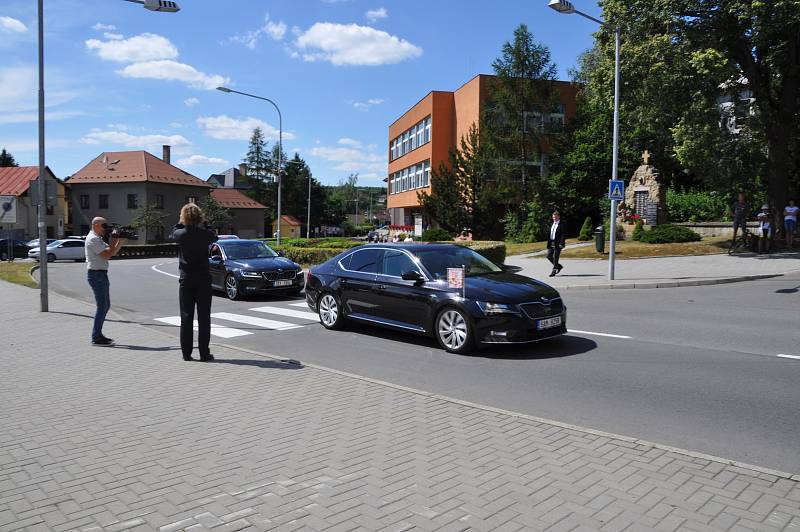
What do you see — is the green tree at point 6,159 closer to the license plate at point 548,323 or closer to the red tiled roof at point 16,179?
the red tiled roof at point 16,179

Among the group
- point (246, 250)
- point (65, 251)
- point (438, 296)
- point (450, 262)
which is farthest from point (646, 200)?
point (65, 251)

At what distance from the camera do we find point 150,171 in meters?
63.7

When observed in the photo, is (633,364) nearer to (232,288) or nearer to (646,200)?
(232,288)

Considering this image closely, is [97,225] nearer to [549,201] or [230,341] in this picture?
[230,341]

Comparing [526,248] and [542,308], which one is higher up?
[526,248]

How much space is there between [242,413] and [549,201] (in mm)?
33975

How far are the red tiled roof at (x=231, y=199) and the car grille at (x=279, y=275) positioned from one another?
223ft

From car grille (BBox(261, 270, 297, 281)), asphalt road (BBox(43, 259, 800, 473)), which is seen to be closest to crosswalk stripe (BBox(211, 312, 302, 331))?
asphalt road (BBox(43, 259, 800, 473))

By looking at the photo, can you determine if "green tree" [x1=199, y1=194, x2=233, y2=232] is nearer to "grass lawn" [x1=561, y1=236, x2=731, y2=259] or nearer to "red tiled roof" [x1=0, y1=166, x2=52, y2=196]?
"red tiled roof" [x1=0, y1=166, x2=52, y2=196]

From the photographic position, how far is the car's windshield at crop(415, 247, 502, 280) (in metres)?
9.11

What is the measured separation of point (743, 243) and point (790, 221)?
167 cm

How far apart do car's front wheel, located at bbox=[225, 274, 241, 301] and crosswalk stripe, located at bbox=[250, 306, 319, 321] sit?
1.68m

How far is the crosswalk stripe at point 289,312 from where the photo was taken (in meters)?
12.1

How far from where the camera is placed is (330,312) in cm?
1054
